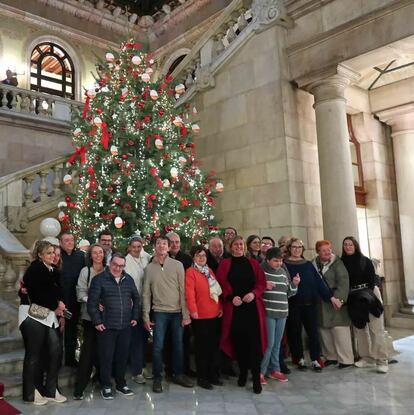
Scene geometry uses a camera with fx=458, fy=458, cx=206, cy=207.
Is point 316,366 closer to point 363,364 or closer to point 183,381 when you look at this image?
point 363,364

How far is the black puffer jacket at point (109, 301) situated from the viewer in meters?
4.72

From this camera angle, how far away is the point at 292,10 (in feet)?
28.5

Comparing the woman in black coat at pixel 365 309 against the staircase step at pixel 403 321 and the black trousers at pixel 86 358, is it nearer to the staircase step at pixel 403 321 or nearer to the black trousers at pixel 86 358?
the black trousers at pixel 86 358

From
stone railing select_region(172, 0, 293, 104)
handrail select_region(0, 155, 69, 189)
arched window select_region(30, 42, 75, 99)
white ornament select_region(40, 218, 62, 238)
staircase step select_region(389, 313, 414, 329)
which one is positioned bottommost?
staircase step select_region(389, 313, 414, 329)

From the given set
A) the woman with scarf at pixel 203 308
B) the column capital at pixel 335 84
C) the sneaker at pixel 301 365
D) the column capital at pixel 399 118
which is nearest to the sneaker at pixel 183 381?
the woman with scarf at pixel 203 308

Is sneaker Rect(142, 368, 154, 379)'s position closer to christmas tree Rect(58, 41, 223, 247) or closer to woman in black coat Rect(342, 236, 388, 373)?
christmas tree Rect(58, 41, 223, 247)

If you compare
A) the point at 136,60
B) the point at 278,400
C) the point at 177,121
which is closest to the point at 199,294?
the point at 278,400

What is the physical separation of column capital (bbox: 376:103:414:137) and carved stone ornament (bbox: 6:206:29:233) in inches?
309

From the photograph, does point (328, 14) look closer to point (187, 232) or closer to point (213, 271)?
point (187, 232)

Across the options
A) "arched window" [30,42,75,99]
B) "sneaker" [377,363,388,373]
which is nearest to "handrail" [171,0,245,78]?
"sneaker" [377,363,388,373]

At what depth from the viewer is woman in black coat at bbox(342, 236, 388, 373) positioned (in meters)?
5.95

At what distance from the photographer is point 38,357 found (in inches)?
180

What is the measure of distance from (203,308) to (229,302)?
32 cm

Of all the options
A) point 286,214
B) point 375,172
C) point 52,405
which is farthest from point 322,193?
point 52,405
